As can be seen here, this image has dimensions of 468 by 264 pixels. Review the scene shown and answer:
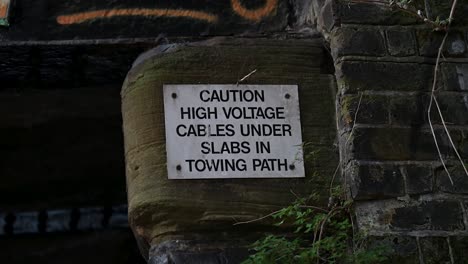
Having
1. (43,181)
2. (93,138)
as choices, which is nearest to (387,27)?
(93,138)

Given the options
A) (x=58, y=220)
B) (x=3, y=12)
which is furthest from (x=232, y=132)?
(x=58, y=220)

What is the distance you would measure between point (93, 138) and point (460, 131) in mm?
1924

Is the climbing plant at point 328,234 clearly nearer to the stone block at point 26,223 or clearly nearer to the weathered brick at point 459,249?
the weathered brick at point 459,249

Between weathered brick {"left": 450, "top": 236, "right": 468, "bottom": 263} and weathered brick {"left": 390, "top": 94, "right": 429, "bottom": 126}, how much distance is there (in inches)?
17.0

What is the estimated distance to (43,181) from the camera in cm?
531

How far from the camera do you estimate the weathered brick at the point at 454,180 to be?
12.3 ft

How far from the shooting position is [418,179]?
373 centimetres

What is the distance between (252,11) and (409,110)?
2.43 feet

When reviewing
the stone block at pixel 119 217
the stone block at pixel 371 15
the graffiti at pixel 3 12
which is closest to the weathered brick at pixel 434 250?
the stone block at pixel 371 15

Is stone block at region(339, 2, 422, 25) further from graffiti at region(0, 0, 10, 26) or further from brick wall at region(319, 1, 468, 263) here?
graffiti at region(0, 0, 10, 26)

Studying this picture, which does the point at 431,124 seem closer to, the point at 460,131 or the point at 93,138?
the point at 460,131

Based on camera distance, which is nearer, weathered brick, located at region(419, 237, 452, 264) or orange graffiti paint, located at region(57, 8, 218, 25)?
weathered brick, located at region(419, 237, 452, 264)

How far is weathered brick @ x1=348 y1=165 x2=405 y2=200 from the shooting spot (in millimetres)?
3689

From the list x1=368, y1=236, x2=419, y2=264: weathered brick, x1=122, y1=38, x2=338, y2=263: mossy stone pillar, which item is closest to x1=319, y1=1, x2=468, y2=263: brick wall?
x1=368, y1=236, x2=419, y2=264: weathered brick
